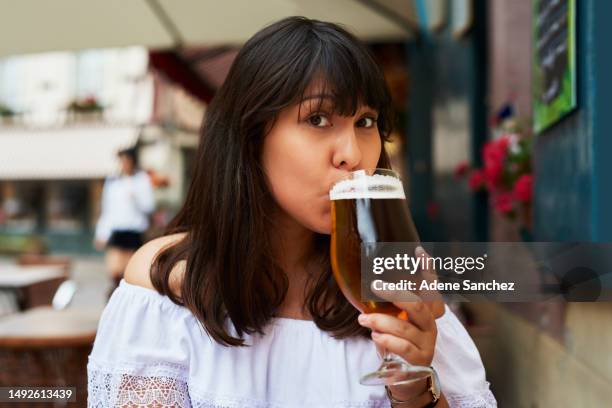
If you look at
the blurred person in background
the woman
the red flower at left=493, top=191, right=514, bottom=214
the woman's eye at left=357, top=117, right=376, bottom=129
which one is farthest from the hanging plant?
the blurred person in background

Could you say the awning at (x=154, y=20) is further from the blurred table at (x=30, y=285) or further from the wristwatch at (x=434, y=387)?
the wristwatch at (x=434, y=387)

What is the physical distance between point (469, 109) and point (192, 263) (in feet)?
8.56

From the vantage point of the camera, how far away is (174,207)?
1384 centimetres

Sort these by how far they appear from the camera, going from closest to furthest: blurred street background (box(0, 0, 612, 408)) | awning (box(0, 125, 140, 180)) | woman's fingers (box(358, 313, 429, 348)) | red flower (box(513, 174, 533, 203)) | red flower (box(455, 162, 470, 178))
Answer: woman's fingers (box(358, 313, 429, 348))
blurred street background (box(0, 0, 612, 408))
red flower (box(513, 174, 533, 203))
red flower (box(455, 162, 470, 178))
awning (box(0, 125, 140, 180))

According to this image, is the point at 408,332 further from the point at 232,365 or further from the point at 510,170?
the point at 510,170

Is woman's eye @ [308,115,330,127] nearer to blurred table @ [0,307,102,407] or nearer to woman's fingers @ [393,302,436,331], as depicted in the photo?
woman's fingers @ [393,302,436,331]

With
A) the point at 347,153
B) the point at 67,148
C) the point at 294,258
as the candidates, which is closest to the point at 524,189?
the point at 294,258

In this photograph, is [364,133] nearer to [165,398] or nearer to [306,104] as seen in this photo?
[306,104]

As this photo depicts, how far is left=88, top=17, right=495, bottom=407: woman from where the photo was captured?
0.88 metres

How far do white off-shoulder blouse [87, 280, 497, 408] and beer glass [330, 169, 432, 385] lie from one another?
0.32 metres

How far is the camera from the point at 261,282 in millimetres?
1032

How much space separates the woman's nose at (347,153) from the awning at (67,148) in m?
13.4

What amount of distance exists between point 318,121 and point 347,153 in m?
0.07

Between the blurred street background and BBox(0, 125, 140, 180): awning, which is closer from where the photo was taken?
the blurred street background
